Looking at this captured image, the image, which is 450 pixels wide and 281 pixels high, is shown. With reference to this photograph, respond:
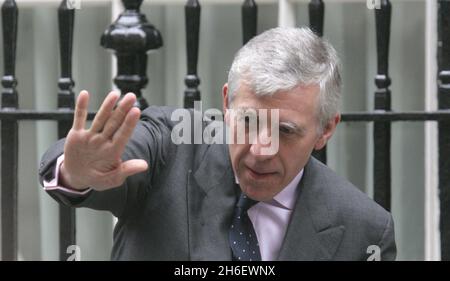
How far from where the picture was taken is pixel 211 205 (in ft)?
11.6

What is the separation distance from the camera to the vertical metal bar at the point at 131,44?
13.1ft

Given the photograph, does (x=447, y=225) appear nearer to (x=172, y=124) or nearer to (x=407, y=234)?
(x=172, y=124)

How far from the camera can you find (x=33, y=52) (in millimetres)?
5781

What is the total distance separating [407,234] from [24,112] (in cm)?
225

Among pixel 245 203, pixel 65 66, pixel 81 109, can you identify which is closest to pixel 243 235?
pixel 245 203

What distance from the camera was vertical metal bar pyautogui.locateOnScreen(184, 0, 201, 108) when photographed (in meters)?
4.09

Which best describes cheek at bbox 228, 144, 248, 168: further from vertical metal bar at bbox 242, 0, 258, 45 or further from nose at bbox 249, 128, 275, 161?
vertical metal bar at bbox 242, 0, 258, 45

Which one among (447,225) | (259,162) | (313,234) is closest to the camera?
(259,162)

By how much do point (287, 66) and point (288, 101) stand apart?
10cm

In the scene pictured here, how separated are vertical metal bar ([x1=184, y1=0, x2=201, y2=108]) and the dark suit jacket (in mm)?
442

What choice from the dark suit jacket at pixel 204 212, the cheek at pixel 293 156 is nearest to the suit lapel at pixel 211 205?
the dark suit jacket at pixel 204 212

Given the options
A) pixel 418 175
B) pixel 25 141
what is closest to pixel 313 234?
pixel 418 175

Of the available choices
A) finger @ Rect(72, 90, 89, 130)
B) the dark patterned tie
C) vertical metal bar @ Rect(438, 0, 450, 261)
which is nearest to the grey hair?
the dark patterned tie

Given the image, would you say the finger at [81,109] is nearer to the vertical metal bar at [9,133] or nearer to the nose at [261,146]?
the nose at [261,146]
